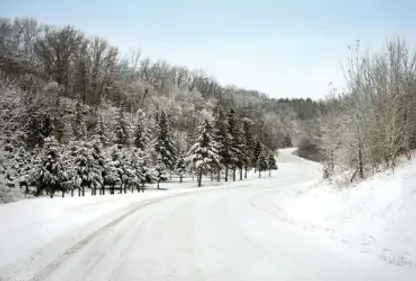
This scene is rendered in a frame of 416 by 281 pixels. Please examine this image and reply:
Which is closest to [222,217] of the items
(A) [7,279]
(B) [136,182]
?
(A) [7,279]

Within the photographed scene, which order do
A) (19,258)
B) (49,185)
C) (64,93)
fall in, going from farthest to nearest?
1. (64,93)
2. (49,185)
3. (19,258)

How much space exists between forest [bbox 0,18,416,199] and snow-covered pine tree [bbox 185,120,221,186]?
0.15 meters

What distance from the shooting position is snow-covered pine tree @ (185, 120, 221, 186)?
6044 cm

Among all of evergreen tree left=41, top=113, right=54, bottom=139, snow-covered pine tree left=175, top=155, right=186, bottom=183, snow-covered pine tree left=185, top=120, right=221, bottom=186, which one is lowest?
snow-covered pine tree left=175, top=155, right=186, bottom=183

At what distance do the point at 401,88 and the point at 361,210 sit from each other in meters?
6.91

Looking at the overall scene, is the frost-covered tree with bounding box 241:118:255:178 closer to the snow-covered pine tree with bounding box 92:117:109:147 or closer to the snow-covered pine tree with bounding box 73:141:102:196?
the snow-covered pine tree with bounding box 92:117:109:147

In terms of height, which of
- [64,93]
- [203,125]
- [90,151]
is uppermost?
[64,93]

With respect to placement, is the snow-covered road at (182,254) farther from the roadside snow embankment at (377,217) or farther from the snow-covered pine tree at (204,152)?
the snow-covered pine tree at (204,152)

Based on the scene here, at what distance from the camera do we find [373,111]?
19.5 m

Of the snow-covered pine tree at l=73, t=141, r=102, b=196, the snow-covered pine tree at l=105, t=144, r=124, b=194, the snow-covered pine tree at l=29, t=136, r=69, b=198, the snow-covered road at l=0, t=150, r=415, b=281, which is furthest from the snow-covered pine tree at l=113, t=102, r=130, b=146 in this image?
the snow-covered road at l=0, t=150, r=415, b=281

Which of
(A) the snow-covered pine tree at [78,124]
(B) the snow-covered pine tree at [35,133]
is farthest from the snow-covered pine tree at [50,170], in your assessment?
(A) the snow-covered pine tree at [78,124]

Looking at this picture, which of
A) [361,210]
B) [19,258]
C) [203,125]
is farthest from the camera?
[203,125]

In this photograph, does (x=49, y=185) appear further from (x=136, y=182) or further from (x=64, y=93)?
(x=64, y=93)

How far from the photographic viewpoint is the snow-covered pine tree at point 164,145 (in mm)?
68000
